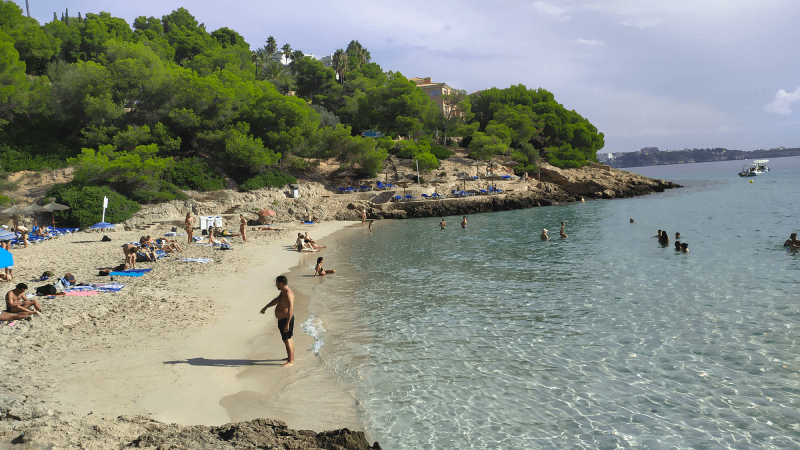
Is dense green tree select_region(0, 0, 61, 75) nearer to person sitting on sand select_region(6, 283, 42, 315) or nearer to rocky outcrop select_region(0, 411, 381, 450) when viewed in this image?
person sitting on sand select_region(6, 283, 42, 315)

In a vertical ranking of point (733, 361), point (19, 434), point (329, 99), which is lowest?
point (733, 361)

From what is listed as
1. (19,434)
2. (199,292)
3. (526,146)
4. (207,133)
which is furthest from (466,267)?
(526,146)

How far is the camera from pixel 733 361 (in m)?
8.39

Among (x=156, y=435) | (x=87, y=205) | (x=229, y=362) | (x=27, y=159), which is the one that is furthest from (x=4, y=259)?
(x=27, y=159)

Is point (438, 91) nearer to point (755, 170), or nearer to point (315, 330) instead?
point (755, 170)

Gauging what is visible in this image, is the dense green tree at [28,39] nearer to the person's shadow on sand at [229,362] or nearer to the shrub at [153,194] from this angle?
the shrub at [153,194]

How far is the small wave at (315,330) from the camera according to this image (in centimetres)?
960

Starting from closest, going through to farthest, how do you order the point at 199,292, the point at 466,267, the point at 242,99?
the point at 199,292
the point at 466,267
the point at 242,99

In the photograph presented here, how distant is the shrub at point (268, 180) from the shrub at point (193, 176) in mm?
2276

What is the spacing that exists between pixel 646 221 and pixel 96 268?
3272 cm

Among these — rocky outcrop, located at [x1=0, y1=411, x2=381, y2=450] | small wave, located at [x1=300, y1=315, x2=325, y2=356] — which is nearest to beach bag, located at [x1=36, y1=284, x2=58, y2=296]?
small wave, located at [x1=300, y1=315, x2=325, y2=356]

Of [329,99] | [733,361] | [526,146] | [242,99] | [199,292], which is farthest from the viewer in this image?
[329,99]

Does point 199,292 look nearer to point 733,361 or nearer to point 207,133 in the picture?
point 733,361

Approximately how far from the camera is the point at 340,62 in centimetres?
7912
